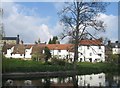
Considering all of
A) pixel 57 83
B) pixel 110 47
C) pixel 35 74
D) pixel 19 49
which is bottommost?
pixel 57 83

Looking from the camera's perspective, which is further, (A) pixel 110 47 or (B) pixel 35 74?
(A) pixel 110 47

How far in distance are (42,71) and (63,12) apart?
572 centimetres

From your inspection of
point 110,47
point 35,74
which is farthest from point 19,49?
point 35,74

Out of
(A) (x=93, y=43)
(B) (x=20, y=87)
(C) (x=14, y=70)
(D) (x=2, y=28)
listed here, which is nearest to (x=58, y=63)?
(A) (x=93, y=43)

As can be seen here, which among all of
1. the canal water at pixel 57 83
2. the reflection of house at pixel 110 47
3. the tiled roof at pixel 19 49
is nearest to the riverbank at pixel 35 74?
the canal water at pixel 57 83

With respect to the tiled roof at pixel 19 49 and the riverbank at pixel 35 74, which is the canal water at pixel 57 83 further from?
the tiled roof at pixel 19 49

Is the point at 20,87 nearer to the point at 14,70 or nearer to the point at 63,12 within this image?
the point at 14,70

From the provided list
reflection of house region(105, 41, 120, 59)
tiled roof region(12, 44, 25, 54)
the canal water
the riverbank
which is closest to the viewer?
the canal water

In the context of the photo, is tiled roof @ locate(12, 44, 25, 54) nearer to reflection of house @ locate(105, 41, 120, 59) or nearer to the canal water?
reflection of house @ locate(105, 41, 120, 59)

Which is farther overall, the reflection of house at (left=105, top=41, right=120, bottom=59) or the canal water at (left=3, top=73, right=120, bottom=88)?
the reflection of house at (left=105, top=41, right=120, bottom=59)

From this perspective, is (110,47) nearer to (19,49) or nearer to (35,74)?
(35,74)

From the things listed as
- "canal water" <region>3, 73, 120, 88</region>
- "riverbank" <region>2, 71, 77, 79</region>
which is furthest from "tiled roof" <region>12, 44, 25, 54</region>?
"canal water" <region>3, 73, 120, 88</region>

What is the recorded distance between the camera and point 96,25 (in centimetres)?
2664

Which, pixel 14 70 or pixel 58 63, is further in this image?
pixel 58 63
